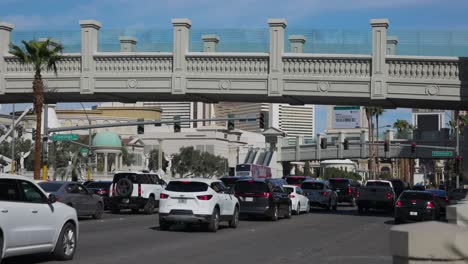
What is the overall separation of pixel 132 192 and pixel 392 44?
14088 mm

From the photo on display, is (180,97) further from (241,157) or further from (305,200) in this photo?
(241,157)

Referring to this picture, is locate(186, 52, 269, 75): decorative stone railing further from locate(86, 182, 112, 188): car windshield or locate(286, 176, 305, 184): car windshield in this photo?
locate(286, 176, 305, 184): car windshield

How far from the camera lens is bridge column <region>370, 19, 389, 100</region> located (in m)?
34.3

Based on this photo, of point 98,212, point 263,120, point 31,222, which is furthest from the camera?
point 263,120

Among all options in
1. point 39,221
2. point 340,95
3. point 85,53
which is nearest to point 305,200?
point 340,95

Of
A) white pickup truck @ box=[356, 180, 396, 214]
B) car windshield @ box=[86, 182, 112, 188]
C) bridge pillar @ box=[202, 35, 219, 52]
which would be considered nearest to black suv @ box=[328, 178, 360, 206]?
white pickup truck @ box=[356, 180, 396, 214]

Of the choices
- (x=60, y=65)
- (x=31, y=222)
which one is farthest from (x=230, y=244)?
A: (x=60, y=65)

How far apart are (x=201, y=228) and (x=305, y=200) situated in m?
14.2

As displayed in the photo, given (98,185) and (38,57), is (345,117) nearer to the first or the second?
(98,185)

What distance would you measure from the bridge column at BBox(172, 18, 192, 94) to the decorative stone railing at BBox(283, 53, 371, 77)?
486cm

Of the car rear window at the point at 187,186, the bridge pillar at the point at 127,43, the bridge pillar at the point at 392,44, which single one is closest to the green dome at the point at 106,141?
the bridge pillar at the point at 127,43

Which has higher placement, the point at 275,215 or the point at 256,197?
the point at 256,197

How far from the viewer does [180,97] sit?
123ft

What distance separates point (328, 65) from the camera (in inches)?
1388
